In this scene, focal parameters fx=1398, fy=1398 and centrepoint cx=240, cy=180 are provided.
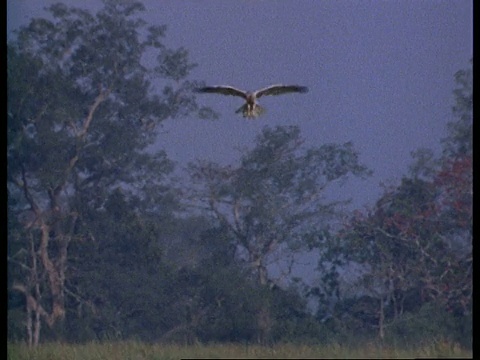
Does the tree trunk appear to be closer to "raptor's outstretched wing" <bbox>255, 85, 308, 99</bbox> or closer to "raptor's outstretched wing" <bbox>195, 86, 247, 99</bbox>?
"raptor's outstretched wing" <bbox>255, 85, 308, 99</bbox>

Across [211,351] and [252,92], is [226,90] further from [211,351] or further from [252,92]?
[211,351]

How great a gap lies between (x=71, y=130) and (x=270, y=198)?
2.12 m

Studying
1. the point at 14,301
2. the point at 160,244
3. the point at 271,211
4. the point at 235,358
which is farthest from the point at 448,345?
the point at 14,301

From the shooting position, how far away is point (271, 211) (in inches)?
533

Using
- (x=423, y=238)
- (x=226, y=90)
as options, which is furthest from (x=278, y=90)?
(x=423, y=238)

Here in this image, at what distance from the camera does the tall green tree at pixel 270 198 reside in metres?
13.2

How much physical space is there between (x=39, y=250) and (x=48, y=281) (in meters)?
0.33

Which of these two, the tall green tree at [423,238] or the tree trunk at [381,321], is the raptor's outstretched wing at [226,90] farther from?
the tree trunk at [381,321]

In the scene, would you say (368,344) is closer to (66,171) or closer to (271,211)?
(271,211)

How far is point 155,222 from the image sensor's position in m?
13.9

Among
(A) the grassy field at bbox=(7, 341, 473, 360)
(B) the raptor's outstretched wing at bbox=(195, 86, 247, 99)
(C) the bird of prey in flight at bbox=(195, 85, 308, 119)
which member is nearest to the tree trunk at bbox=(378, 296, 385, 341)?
(A) the grassy field at bbox=(7, 341, 473, 360)

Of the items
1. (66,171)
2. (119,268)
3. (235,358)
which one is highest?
(66,171)

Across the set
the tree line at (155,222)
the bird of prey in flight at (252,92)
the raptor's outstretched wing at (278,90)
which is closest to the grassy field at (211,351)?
A: the tree line at (155,222)

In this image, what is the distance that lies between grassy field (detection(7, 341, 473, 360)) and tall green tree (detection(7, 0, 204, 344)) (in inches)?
12.5
